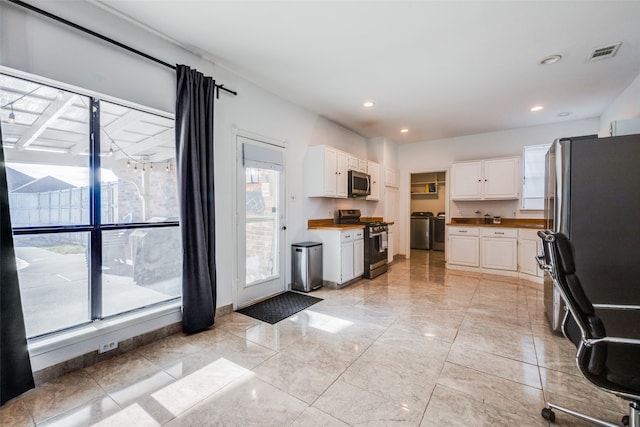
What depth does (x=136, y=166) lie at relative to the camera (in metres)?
2.56

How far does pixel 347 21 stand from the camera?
2355mm

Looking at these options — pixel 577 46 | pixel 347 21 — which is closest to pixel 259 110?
pixel 347 21

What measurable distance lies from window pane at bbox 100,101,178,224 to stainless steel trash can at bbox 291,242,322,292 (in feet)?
6.09

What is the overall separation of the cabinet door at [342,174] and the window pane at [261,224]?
1.16 m

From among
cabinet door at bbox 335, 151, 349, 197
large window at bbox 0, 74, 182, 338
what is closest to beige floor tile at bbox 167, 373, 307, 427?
large window at bbox 0, 74, 182, 338

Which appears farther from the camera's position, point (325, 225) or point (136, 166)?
point (325, 225)

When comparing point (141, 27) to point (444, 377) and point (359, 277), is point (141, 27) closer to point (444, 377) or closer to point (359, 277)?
point (444, 377)

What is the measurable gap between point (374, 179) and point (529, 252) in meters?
3.06

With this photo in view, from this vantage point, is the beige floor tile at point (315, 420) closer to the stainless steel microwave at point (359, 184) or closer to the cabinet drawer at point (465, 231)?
the stainless steel microwave at point (359, 184)

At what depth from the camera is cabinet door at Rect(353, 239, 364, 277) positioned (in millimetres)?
4576

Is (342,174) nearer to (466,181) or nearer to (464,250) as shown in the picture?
(466,181)

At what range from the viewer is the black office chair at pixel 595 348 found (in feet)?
3.95

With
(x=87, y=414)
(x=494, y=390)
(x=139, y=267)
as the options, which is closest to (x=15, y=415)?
(x=87, y=414)

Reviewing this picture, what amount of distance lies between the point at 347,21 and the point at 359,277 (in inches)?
147
